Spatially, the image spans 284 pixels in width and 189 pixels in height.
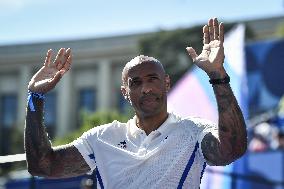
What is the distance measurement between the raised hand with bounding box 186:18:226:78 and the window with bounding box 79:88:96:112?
65.2 m

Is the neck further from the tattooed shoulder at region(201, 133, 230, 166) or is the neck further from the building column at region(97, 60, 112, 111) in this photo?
the building column at region(97, 60, 112, 111)

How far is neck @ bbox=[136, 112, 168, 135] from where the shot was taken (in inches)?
135

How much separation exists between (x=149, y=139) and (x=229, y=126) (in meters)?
0.54

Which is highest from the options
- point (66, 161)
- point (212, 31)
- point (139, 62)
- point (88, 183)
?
point (212, 31)

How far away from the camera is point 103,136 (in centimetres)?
352

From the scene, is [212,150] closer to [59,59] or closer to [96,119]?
[59,59]

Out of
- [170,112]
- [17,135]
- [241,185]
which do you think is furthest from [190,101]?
[17,135]

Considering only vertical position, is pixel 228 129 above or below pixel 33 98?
below

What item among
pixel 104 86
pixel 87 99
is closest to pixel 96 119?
pixel 104 86

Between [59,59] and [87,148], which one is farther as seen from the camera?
[59,59]

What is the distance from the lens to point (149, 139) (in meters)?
3.40

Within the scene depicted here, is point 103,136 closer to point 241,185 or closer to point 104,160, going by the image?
point 104,160

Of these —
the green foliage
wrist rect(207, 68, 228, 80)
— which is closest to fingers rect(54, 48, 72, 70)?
wrist rect(207, 68, 228, 80)

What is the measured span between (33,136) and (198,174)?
1.00 metres
